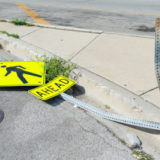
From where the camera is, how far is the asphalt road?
646 centimetres

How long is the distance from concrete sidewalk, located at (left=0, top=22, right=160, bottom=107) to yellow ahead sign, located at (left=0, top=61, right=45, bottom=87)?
742 mm

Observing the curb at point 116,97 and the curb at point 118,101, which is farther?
the curb at point 116,97

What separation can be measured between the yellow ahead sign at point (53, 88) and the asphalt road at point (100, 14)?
290 centimetres

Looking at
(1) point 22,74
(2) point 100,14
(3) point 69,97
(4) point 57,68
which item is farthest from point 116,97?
(2) point 100,14

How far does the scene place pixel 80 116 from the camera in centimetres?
310

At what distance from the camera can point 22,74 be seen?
378cm

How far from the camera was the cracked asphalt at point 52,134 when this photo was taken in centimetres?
252

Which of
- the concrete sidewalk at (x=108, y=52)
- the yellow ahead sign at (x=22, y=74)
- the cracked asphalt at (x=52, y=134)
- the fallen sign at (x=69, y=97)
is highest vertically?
the concrete sidewalk at (x=108, y=52)

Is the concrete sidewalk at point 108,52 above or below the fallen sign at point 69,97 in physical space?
above

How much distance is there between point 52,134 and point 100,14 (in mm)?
6002

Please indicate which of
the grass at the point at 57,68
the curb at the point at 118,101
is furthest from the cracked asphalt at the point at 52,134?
the grass at the point at 57,68

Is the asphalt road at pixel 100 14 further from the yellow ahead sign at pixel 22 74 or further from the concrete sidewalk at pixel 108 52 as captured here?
the yellow ahead sign at pixel 22 74

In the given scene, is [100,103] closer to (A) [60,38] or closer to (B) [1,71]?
(B) [1,71]

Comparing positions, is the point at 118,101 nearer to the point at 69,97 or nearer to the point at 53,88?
the point at 69,97
